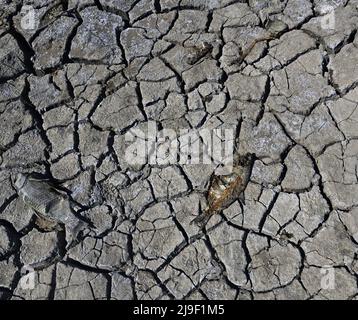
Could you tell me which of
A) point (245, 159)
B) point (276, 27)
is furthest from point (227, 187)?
point (276, 27)

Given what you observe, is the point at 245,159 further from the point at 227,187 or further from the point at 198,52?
the point at 198,52

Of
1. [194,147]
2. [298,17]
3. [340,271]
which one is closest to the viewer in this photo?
[340,271]

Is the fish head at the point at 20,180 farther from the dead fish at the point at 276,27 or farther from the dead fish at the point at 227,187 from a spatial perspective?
the dead fish at the point at 276,27

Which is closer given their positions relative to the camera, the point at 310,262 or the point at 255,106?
the point at 310,262

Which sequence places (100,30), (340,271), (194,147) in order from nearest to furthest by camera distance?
(340,271) < (194,147) < (100,30)

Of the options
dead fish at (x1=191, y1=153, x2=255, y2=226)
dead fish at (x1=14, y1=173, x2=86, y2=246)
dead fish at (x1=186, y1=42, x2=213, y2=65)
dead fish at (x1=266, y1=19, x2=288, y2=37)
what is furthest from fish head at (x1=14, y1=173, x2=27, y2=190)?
dead fish at (x1=266, y1=19, x2=288, y2=37)

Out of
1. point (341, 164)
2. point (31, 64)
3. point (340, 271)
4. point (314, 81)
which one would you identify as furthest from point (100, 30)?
point (340, 271)

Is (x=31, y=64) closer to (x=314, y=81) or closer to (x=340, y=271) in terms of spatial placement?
(x=314, y=81)

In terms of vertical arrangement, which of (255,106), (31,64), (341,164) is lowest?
(341,164)

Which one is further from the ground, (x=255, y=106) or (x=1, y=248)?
(x=255, y=106)
